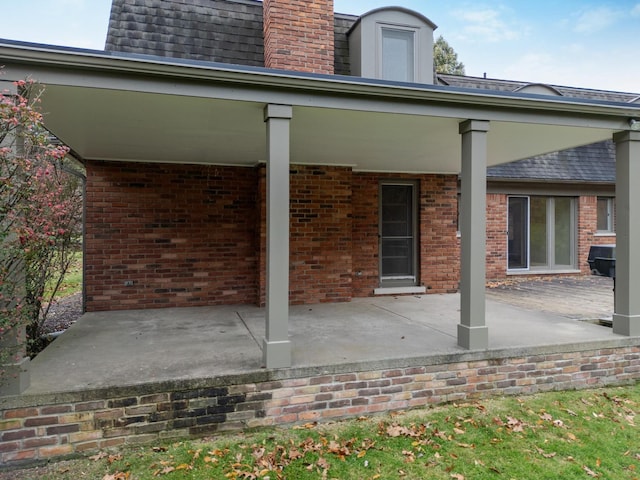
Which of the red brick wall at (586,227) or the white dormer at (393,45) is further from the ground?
the white dormer at (393,45)

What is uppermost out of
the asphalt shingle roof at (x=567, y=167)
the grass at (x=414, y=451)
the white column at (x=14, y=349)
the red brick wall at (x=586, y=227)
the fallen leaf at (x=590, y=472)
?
the asphalt shingle roof at (x=567, y=167)

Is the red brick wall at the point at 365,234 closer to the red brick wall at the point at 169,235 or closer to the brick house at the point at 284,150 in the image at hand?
the brick house at the point at 284,150

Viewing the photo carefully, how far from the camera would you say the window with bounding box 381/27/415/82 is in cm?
724

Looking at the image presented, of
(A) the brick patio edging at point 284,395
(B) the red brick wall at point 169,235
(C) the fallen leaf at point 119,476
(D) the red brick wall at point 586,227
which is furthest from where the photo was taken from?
(D) the red brick wall at point 586,227

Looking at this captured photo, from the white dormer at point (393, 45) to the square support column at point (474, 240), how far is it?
308cm

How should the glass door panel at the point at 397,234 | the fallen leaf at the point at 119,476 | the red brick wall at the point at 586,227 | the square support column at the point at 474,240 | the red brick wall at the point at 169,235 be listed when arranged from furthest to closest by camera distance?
the red brick wall at the point at 586,227
the glass door panel at the point at 397,234
the red brick wall at the point at 169,235
the square support column at the point at 474,240
the fallen leaf at the point at 119,476

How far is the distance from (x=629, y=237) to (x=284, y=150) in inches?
156

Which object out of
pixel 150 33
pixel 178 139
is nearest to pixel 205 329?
pixel 178 139

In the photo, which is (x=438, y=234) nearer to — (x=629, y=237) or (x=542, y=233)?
(x=629, y=237)

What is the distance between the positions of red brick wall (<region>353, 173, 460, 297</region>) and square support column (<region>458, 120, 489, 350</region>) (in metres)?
3.48

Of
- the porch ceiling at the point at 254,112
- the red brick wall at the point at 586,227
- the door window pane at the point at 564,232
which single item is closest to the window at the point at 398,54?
the porch ceiling at the point at 254,112

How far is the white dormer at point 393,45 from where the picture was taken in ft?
23.1

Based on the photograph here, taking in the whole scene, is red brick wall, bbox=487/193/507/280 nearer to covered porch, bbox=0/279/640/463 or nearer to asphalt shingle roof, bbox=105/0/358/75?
covered porch, bbox=0/279/640/463

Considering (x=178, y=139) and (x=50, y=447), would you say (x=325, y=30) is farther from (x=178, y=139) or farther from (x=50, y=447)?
(x=50, y=447)
